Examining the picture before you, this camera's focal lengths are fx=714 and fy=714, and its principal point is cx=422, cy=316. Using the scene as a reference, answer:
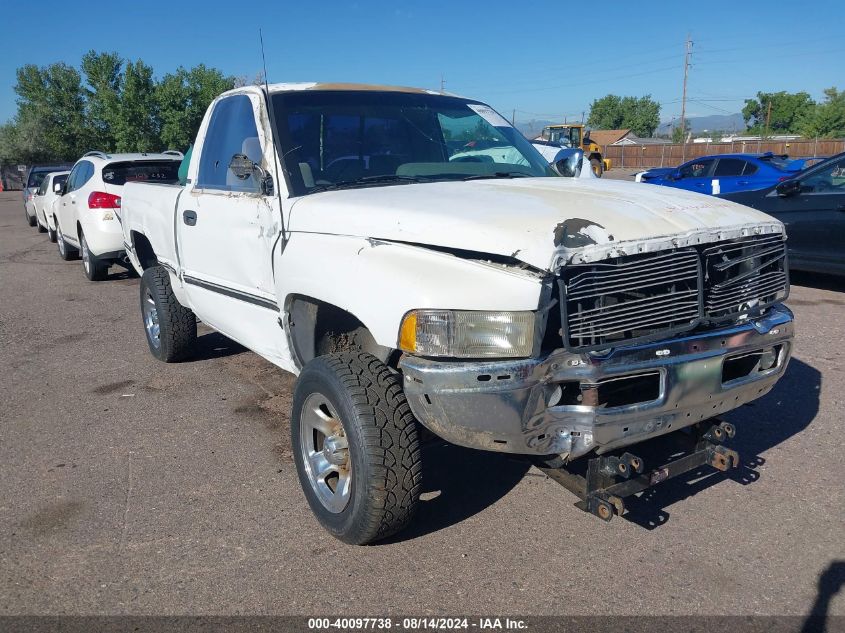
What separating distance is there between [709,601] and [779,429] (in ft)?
6.50

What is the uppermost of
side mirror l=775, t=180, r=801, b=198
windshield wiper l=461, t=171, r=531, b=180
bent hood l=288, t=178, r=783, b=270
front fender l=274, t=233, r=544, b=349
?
windshield wiper l=461, t=171, r=531, b=180

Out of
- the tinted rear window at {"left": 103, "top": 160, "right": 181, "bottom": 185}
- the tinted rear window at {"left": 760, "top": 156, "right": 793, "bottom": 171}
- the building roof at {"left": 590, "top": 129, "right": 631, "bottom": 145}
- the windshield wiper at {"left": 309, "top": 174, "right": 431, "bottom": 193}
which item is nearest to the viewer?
the windshield wiper at {"left": 309, "top": 174, "right": 431, "bottom": 193}

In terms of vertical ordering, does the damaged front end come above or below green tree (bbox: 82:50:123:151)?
below

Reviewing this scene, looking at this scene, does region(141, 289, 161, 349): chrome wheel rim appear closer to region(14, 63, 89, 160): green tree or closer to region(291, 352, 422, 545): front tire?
region(291, 352, 422, 545): front tire

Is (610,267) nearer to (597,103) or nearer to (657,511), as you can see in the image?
(657,511)

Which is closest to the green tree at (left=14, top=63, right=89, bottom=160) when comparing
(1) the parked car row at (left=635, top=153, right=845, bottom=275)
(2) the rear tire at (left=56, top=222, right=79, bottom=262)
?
(2) the rear tire at (left=56, top=222, right=79, bottom=262)

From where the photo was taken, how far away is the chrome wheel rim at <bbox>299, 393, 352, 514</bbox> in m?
3.17

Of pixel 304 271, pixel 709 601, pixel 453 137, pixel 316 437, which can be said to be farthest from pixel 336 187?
pixel 709 601

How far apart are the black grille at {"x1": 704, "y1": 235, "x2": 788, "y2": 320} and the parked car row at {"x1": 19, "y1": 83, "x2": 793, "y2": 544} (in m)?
0.01

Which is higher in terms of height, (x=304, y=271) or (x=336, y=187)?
(x=336, y=187)

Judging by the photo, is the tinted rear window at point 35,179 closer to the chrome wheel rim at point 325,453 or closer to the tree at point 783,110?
the chrome wheel rim at point 325,453

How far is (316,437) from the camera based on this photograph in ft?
11.1

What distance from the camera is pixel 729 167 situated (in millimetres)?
15391

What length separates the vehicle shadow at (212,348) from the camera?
6.20 meters
